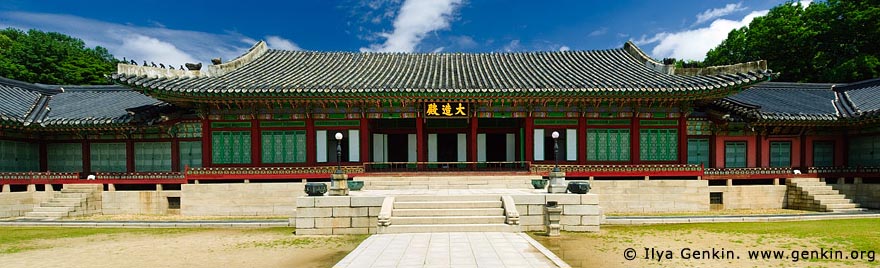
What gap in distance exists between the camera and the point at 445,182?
21.6 m

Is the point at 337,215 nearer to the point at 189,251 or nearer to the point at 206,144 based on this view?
the point at 189,251

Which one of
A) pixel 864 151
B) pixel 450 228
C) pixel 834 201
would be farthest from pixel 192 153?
pixel 864 151

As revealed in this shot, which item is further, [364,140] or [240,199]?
[364,140]

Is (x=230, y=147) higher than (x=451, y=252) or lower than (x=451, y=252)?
higher

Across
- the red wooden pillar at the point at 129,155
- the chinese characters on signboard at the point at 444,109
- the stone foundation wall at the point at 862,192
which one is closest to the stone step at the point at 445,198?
the chinese characters on signboard at the point at 444,109

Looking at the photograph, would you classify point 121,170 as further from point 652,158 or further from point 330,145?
point 652,158

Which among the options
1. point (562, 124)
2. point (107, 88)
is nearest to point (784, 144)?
point (562, 124)

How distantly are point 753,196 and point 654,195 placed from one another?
5136 millimetres

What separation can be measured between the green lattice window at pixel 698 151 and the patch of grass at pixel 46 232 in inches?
880

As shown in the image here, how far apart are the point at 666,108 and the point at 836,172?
8255 millimetres

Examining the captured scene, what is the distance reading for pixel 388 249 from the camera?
11.5 m

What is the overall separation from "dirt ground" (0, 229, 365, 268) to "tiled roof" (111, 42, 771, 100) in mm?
7702

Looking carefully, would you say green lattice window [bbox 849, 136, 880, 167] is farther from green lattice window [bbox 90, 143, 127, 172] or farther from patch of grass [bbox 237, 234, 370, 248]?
green lattice window [bbox 90, 143, 127, 172]

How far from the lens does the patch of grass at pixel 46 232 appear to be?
14445 mm
